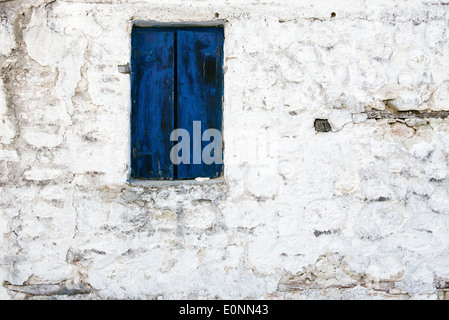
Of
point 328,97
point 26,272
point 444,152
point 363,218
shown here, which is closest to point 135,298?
point 26,272

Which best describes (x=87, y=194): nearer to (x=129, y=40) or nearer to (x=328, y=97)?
(x=129, y=40)

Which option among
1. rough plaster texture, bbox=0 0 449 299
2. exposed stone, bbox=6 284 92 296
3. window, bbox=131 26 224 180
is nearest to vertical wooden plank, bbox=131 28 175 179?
window, bbox=131 26 224 180

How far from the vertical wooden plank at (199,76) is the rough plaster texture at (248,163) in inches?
5.3

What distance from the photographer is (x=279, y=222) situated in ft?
8.84

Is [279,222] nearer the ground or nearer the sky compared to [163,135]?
nearer the ground

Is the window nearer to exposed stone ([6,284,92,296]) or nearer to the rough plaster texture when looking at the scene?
the rough plaster texture

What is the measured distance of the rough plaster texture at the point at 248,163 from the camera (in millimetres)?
2629

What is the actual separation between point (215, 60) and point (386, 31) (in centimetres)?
112

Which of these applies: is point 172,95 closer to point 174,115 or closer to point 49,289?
point 174,115

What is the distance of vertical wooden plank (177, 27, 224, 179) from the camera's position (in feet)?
9.11

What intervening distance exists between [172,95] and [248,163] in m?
0.69

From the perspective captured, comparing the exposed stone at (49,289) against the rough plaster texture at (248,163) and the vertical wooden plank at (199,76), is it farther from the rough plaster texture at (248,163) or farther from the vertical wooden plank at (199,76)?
the vertical wooden plank at (199,76)

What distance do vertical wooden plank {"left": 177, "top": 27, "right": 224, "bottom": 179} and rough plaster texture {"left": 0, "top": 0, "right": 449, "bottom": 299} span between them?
0.44ft

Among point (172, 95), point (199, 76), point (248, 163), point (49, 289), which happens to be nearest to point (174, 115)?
point (172, 95)
